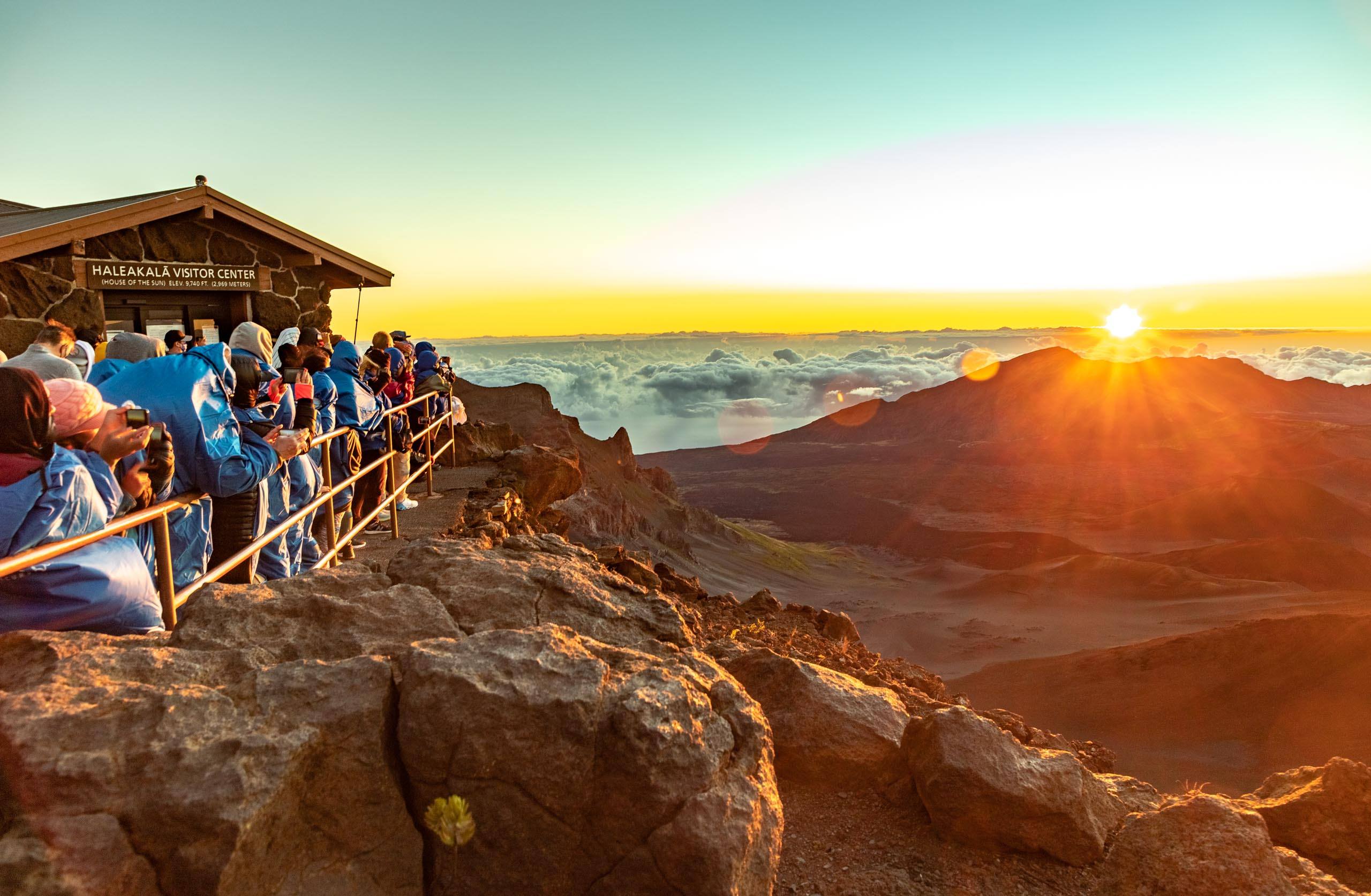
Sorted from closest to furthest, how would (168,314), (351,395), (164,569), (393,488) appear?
(164,569) < (351,395) < (393,488) < (168,314)

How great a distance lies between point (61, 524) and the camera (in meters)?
2.84

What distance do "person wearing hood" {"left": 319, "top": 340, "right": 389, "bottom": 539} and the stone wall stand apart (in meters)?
3.01

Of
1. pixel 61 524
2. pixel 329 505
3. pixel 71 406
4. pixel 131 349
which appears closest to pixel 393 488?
pixel 329 505

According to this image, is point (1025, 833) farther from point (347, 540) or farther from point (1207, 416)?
point (1207, 416)

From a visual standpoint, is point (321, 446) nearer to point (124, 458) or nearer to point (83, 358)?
point (83, 358)

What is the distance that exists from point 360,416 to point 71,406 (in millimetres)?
4033

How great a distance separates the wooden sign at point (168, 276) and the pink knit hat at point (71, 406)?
875cm

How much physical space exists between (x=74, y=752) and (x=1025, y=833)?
388 cm

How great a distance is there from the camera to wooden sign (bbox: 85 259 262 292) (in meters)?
10.1

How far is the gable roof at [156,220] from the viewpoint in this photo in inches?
367

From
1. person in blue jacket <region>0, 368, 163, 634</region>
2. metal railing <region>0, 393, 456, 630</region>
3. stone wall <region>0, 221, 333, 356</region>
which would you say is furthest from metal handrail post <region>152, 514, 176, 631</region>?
stone wall <region>0, 221, 333, 356</region>

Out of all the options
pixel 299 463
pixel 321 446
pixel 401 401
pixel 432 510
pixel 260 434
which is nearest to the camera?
pixel 260 434

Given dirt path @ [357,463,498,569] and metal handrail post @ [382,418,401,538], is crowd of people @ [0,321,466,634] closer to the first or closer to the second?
metal handrail post @ [382,418,401,538]

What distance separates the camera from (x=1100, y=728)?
62.9 feet
